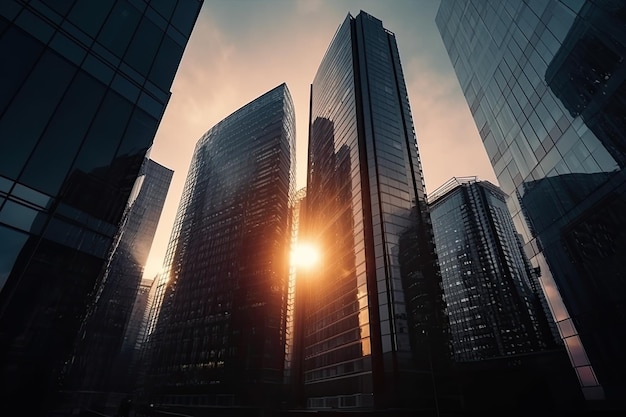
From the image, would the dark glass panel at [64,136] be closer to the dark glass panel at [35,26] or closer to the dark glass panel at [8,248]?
the dark glass panel at [35,26]

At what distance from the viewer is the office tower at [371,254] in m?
35.8

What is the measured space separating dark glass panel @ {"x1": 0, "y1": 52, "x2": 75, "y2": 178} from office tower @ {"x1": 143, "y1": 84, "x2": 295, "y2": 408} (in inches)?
2743

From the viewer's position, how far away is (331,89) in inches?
3268

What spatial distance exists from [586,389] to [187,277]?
96.0 metres

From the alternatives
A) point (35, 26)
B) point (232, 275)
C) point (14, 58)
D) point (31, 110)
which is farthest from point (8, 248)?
point (232, 275)

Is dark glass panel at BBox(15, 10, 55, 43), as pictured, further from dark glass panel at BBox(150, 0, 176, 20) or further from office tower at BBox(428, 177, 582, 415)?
office tower at BBox(428, 177, 582, 415)

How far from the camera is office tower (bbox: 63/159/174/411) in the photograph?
7900 cm

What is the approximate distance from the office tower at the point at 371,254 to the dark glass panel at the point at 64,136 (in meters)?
23.7

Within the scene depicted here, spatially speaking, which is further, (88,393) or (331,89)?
(331,89)

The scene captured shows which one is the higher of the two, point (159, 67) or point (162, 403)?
point (159, 67)

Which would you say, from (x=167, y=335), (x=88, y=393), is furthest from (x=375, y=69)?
(x=88, y=393)

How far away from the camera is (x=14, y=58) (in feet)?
41.1

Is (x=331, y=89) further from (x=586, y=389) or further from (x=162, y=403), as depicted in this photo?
(x=162, y=403)

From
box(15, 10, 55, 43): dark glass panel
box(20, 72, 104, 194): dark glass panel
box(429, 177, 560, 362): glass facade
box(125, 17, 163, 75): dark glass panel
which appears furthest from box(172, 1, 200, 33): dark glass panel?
box(429, 177, 560, 362): glass facade
